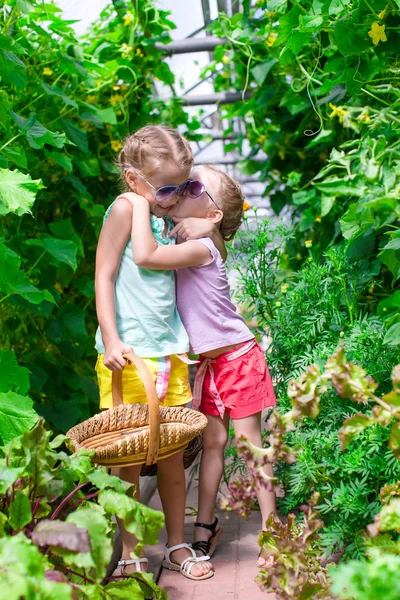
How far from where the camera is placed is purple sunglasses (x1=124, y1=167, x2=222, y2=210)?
202cm

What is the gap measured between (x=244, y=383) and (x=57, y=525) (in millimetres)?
1112

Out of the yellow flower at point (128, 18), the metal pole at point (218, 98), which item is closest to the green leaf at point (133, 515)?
the yellow flower at point (128, 18)

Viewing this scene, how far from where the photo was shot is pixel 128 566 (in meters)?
1.90

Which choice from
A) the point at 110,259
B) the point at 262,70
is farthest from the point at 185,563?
the point at 262,70

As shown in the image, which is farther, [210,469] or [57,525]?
[210,469]

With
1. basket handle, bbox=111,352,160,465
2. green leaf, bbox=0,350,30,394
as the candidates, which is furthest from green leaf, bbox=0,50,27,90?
basket handle, bbox=111,352,160,465

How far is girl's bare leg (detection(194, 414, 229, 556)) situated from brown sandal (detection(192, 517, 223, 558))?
12mm

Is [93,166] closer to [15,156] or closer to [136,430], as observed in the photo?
[15,156]

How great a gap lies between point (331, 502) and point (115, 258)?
885 mm

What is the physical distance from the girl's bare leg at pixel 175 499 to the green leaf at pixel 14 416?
1.69 feet

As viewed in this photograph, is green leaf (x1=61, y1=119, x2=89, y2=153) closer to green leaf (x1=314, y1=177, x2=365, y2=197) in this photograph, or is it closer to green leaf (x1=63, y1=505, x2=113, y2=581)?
green leaf (x1=314, y1=177, x2=365, y2=197)

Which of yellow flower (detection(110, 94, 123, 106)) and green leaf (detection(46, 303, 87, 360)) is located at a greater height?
yellow flower (detection(110, 94, 123, 106))

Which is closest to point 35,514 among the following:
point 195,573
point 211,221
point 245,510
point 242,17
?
point 245,510

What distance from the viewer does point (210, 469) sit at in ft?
7.30
